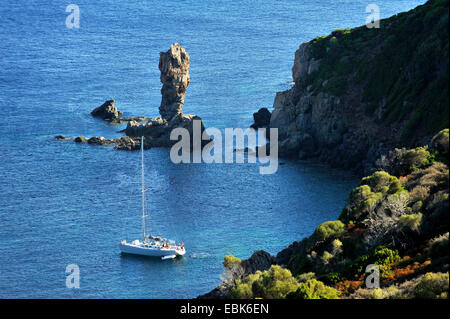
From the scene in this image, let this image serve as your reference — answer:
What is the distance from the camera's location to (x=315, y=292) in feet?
163

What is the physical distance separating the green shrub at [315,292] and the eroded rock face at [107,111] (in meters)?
100

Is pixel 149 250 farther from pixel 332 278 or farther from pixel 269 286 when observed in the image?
pixel 332 278

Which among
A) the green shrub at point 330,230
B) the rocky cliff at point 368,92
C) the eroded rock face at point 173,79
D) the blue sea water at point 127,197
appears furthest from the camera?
the eroded rock face at point 173,79

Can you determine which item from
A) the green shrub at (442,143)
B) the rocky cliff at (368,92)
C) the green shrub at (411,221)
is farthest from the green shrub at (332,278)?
the rocky cliff at (368,92)

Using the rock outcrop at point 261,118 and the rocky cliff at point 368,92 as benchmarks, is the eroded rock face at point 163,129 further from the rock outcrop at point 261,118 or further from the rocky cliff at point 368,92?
the rocky cliff at point 368,92

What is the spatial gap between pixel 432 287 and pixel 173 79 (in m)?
94.2

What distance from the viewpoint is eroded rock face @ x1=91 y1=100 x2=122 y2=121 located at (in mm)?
147000

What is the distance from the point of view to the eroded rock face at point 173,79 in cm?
13350

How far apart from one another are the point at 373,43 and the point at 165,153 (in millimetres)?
35271

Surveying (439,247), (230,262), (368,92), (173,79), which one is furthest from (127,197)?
(439,247)

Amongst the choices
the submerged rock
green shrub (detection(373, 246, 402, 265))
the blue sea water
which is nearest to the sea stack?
the blue sea water

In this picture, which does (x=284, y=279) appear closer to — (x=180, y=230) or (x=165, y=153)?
(x=180, y=230)

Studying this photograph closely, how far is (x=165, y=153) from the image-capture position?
12800cm
